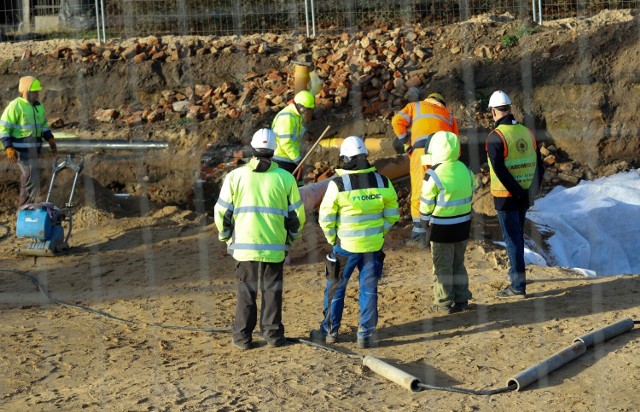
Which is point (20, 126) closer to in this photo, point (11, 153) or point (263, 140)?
point (11, 153)

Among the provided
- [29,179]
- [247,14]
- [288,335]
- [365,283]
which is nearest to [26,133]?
[29,179]

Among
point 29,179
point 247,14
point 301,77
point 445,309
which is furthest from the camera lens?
point 247,14

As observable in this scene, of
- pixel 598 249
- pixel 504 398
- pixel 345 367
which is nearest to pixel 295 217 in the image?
pixel 345 367

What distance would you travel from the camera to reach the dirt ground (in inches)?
326

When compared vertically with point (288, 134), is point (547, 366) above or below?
below

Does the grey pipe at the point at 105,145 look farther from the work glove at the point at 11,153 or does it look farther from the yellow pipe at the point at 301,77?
→ the yellow pipe at the point at 301,77

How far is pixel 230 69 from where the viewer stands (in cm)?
2094

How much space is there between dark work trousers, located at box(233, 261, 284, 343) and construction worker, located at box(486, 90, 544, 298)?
268 cm

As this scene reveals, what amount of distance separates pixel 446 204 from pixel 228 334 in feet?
8.22

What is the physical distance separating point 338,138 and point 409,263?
612 cm

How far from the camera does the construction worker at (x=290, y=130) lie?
42.1 ft

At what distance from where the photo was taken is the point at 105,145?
61.4 feet

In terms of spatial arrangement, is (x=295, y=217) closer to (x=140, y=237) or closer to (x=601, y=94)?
(x=140, y=237)

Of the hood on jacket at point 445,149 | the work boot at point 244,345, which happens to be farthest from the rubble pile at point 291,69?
the work boot at point 244,345
